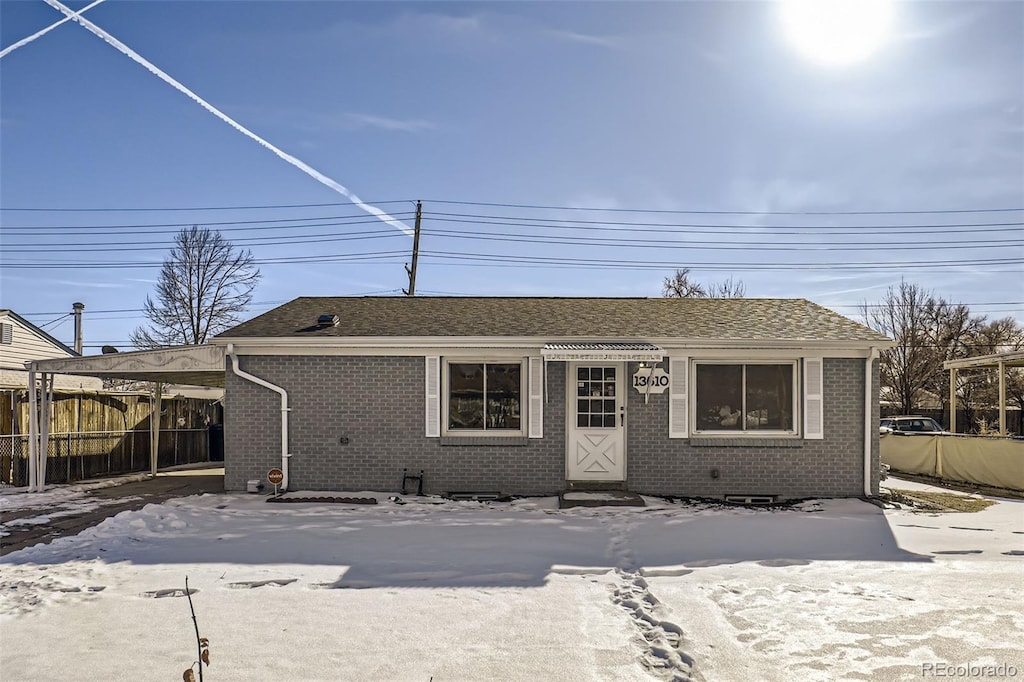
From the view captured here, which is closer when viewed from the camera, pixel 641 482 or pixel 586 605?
pixel 586 605

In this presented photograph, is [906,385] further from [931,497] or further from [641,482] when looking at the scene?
[641,482]

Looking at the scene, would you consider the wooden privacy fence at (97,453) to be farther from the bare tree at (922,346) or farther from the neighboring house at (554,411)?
the bare tree at (922,346)

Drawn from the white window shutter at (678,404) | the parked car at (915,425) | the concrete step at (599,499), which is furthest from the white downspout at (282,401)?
the parked car at (915,425)

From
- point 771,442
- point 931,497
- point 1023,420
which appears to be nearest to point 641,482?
point 771,442

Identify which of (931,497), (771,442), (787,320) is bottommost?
(931,497)

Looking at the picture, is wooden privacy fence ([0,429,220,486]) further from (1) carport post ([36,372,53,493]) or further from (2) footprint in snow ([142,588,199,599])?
(2) footprint in snow ([142,588,199,599])

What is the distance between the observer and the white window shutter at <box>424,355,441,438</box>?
11828mm

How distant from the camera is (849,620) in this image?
5.69 metres

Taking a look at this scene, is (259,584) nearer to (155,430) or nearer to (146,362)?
(146,362)

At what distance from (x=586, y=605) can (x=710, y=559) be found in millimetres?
2164

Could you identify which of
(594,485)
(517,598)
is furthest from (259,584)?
(594,485)

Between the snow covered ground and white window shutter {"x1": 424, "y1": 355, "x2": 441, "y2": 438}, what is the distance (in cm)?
223

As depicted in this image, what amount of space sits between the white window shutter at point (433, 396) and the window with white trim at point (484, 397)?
18 centimetres

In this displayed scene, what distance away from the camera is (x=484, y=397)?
476 inches
